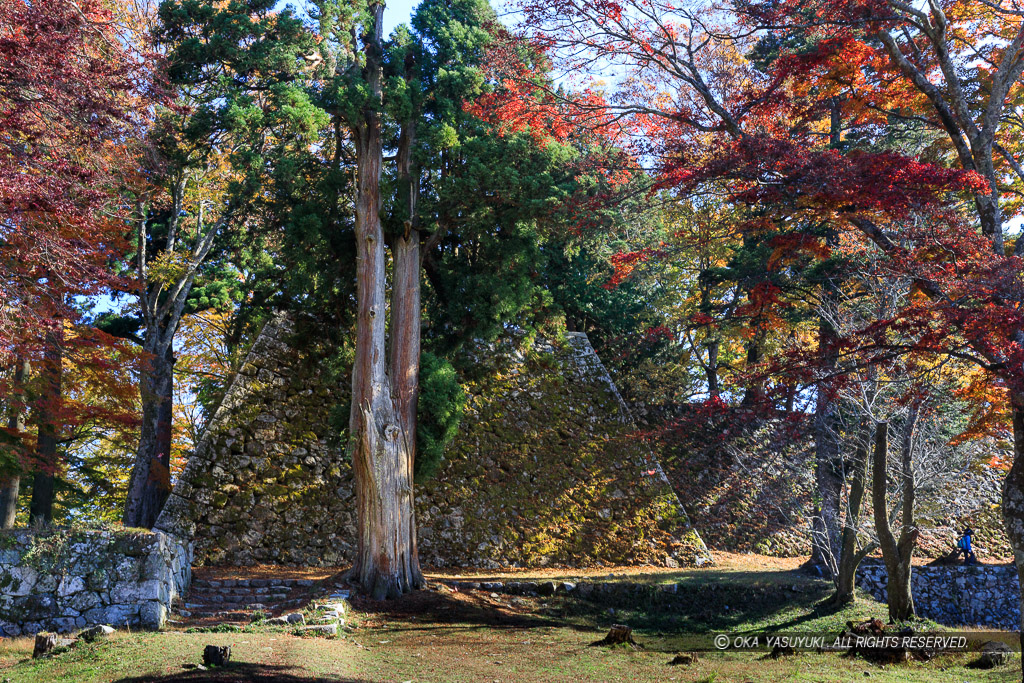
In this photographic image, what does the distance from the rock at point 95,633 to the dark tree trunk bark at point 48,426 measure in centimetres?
458

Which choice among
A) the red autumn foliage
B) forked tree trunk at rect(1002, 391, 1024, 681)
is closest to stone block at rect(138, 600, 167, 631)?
the red autumn foliage

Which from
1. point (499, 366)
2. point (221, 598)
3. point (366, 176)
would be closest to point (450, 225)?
point (366, 176)

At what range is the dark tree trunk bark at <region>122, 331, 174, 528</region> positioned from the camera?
12.2 meters

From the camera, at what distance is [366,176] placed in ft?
33.1

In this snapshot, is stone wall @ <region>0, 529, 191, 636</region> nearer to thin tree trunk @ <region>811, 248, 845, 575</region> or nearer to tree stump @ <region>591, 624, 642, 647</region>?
tree stump @ <region>591, 624, 642, 647</region>

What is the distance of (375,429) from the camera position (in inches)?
366

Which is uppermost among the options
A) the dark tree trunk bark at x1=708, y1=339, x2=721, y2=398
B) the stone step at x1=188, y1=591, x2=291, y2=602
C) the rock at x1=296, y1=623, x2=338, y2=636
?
the dark tree trunk bark at x1=708, y1=339, x2=721, y2=398

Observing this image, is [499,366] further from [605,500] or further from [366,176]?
[366,176]

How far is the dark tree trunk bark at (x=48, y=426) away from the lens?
10.5 metres

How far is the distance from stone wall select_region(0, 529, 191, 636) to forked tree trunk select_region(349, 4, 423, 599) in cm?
261

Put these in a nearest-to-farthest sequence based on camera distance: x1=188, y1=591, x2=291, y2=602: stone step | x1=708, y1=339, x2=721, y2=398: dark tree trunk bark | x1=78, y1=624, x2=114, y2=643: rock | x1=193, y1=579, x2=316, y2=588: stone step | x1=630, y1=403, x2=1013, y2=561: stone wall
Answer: x1=78, y1=624, x2=114, y2=643: rock, x1=188, y1=591, x2=291, y2=602: stone step, x1=193, y1=579, x2=316, y2=588: stone step, x1=630, y1=403, x2=1013, y2=561: stone wall, x1=708, y1=339, x2=721, y2=398: dark tree trunk bark

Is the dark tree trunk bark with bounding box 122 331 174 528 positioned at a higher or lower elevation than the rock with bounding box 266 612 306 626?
higher

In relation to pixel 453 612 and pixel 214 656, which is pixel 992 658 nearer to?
pixel 453 612

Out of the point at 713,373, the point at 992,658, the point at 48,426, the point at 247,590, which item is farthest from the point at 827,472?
the point at 48,426
